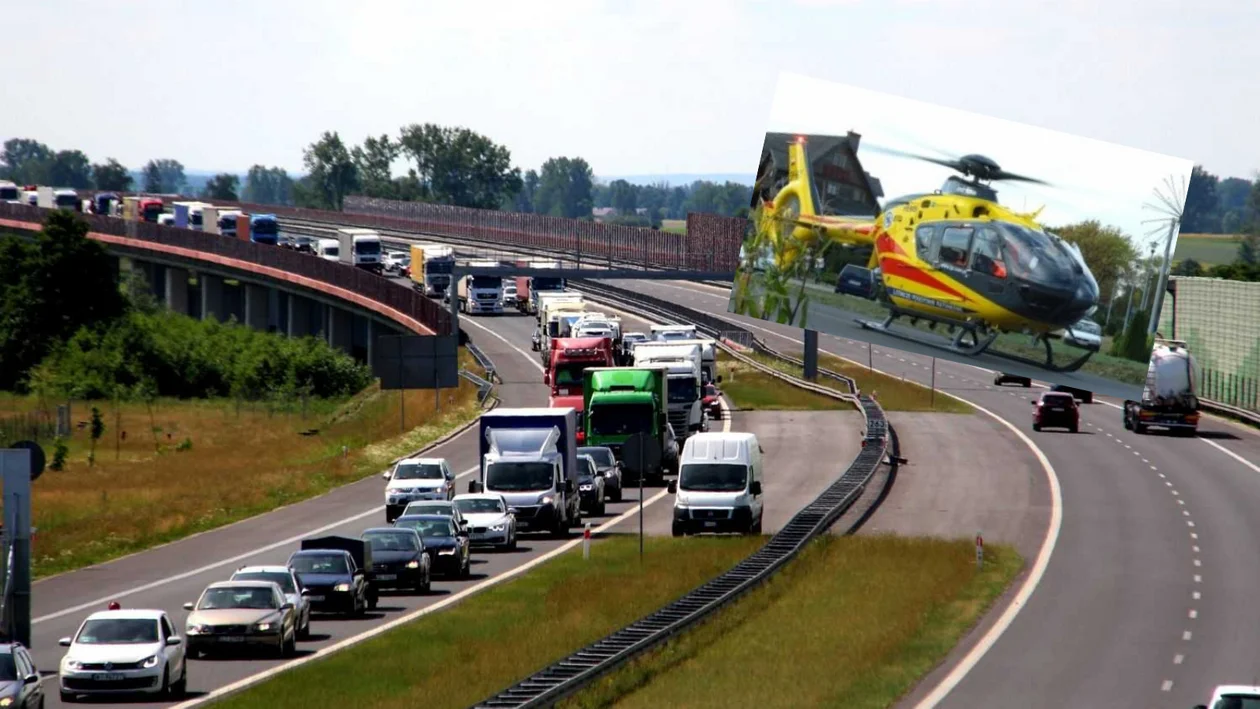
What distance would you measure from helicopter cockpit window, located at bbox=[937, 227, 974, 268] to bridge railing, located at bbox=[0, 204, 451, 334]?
82816 mm

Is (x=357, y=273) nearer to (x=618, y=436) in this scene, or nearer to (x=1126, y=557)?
(x=618, y=436)

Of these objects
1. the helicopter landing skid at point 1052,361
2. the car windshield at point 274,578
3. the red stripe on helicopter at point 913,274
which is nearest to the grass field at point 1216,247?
the car windshield at point 274,578

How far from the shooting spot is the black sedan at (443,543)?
46406 millimetres

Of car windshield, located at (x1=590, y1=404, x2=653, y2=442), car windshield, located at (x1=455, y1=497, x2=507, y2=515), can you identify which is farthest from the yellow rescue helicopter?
car windshield, located at (x1=590, y1=404, x2=653, y2=442)

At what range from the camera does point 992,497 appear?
63.2 m

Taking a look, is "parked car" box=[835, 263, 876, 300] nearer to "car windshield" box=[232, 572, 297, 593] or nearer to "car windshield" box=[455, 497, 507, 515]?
"car windshield" box=[232, 572, 297, 593]

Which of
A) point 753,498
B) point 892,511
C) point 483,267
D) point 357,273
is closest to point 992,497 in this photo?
point 892,511

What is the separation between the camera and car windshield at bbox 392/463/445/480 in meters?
59.3

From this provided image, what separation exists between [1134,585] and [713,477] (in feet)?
42.7

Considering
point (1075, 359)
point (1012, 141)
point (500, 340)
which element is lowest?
point (500, 340)

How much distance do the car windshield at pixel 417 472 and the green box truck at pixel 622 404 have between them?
848 cm

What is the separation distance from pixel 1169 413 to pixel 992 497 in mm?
23915

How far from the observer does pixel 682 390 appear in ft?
251

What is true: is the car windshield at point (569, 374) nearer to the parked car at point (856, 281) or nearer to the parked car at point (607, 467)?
the parked car at point (607, 467)
